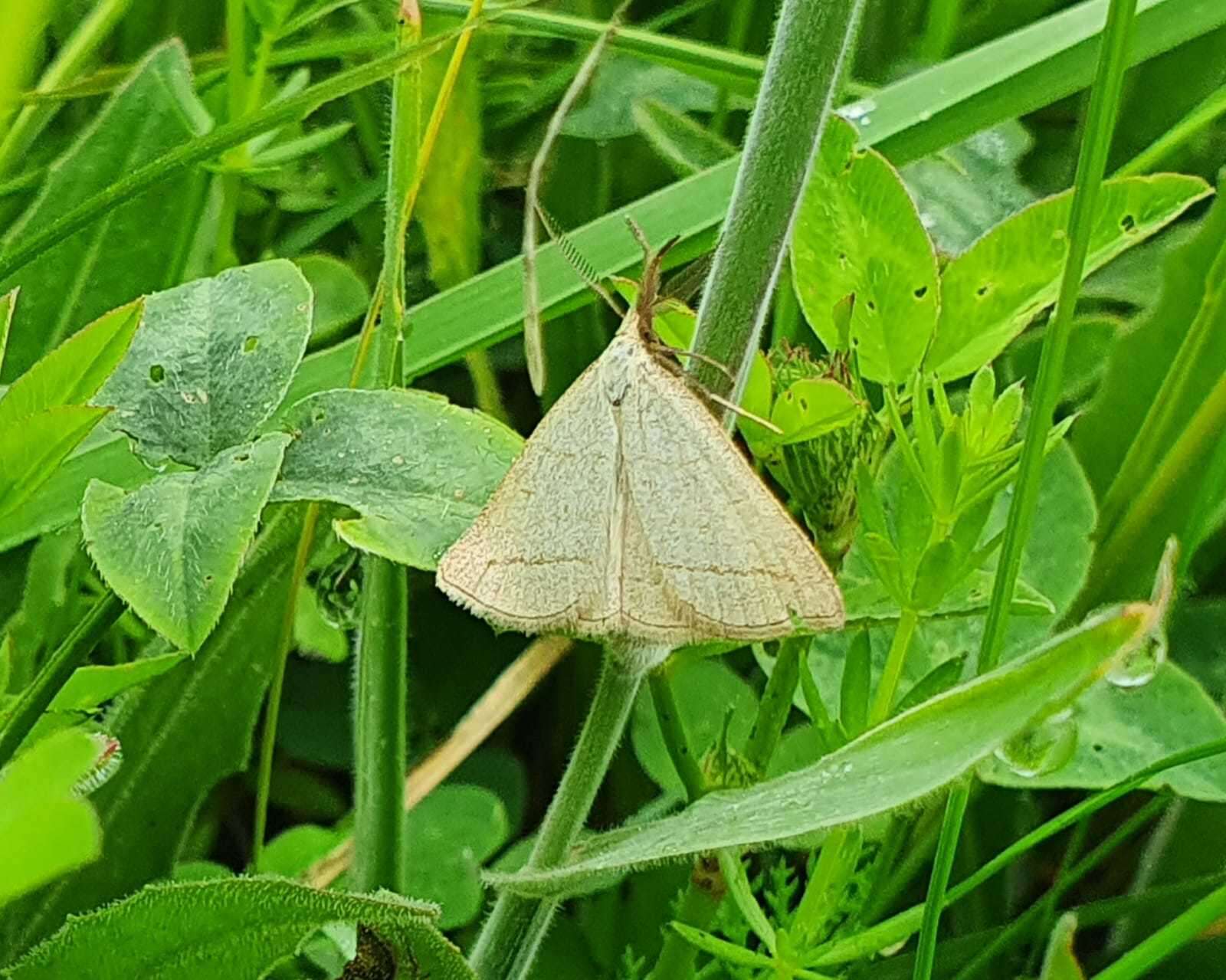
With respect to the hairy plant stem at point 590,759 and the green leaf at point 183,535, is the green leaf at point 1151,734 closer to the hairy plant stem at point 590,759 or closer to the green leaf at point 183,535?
the hairy plant stem at point 590,759

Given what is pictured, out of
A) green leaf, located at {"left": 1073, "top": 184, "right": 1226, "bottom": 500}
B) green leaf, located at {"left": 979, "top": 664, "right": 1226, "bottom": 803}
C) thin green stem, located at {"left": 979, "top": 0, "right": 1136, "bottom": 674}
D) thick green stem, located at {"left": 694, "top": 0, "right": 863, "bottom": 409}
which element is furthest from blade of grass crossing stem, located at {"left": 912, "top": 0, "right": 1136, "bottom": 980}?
green leaf, located at {"left": 1073, "top": 184, "right": 1226, "bottom": 500}

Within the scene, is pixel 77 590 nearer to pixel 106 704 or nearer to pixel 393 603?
pixel 106 704

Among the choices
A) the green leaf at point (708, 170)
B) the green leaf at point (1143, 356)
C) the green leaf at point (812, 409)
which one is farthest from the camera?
the green leaf at point (1143, 356)

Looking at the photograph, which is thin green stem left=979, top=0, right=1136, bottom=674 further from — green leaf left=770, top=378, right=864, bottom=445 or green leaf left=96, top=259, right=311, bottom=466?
green leaf left=96, top=259, right=311, bottom=466

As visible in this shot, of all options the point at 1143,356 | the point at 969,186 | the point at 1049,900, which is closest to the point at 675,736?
the point at 1049,900

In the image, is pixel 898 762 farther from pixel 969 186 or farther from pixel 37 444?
pixel 969 186

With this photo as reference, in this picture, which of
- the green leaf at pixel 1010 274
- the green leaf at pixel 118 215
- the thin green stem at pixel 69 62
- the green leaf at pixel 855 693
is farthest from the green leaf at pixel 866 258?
the thin green stem at pixel 69 62

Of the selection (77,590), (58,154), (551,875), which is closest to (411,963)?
(551,875)
